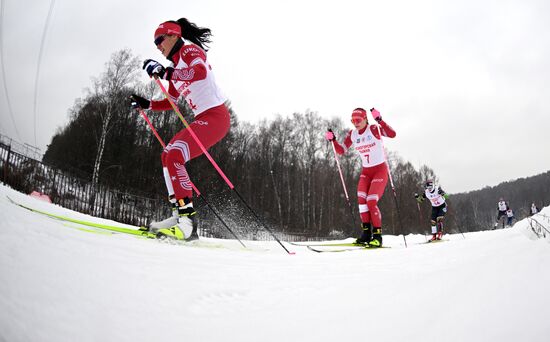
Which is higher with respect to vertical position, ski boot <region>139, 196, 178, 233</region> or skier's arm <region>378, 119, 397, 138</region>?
skier's arm <region>378, 119, 397, 138</region>

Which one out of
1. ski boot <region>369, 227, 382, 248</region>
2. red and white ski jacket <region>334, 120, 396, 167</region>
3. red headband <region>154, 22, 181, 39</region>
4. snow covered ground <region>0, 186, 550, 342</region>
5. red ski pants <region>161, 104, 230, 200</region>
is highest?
red headband <region>154, 22, 181, 39</region>

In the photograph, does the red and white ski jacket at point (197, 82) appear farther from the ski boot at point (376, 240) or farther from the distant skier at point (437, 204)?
the distant skier at point (437, 204)

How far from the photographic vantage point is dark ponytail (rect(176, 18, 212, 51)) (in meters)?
3.09

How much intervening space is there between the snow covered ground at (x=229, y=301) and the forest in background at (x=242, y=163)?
45.8 ft

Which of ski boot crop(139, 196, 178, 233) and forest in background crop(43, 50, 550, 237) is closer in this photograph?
ski boot crop(139, 196, 178, 233)

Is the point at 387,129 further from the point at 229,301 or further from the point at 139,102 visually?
the point at 229,301

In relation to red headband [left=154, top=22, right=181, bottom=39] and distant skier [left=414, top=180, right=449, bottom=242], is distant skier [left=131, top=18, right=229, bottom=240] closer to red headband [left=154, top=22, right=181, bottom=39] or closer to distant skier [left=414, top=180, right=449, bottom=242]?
red headband [left=154, top=22, right=181, bottom=39]

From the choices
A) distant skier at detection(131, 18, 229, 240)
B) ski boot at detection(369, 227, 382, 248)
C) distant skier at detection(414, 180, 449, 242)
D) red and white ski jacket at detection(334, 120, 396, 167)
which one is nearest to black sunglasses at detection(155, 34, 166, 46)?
distant skier at detection(131, 18, 229, 240)

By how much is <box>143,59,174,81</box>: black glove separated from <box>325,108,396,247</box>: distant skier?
3179 millimetres

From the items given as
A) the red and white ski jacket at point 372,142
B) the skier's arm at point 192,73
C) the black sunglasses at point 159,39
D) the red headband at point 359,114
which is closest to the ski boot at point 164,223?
the skier's arm at point 192,73

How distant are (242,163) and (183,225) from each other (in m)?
25.5

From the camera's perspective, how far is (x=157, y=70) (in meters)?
2.71

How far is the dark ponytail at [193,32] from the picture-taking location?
3.09m

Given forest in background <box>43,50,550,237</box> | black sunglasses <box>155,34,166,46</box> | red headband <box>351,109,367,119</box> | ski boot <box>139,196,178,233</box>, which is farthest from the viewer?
forest in background <box>43,50,550,237</box>
